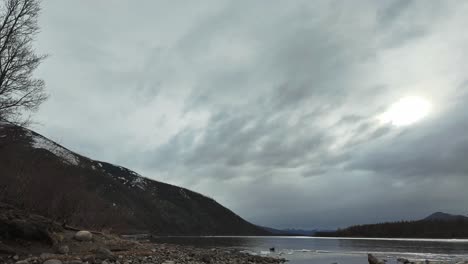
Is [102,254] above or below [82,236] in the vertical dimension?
below

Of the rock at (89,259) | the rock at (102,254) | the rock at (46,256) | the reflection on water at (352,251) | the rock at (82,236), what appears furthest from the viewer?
the reflection on water at (352,251)

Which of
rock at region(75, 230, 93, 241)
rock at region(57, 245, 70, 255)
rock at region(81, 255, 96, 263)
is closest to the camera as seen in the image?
rock at region(81, 255, 96, 263)

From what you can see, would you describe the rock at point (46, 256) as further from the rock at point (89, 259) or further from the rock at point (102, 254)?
the rock at point (102, 254)

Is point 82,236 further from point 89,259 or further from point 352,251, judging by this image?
point 352,251

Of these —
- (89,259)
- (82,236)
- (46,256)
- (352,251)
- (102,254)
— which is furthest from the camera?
(352,251)

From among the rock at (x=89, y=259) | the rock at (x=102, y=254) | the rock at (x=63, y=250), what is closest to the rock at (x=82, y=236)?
the rock at (x=102, y=254)

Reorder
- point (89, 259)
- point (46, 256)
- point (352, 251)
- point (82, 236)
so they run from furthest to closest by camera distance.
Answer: point (352, 251), point (82, 236), point (89, 259), point (46, 256)

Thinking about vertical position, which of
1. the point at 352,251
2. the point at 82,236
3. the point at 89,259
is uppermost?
the point at 82,236

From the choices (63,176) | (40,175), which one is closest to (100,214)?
(63,176)

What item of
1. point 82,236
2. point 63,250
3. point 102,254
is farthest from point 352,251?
point 63,250

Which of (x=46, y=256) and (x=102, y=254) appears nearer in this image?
(x=46, y=256)

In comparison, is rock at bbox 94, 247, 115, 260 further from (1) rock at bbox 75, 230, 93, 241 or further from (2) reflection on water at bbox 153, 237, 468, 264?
(2) reflection on water at bbox 153, 237, 468, 264

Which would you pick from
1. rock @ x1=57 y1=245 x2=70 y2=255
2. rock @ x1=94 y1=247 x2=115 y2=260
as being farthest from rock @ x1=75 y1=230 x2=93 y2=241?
rock @ x1=57 y1=245 x2=70 y2=255

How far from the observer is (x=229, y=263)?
1442 inches
